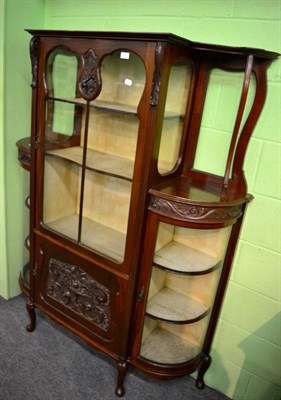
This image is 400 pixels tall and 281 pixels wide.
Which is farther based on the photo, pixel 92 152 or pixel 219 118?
pixel 92 152

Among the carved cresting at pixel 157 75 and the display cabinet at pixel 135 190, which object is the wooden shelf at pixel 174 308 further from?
the carved cresting at pixel 157 75

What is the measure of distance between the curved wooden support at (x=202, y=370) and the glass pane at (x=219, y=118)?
1.01m

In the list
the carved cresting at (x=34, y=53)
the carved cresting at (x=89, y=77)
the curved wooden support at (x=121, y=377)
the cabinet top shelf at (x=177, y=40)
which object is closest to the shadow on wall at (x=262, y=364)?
the curved wooden support at (x=121, y=377)

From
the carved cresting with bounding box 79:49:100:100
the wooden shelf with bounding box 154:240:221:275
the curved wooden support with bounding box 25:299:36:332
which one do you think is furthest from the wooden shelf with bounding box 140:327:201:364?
the carved cresting with bounding box 79:49:100:100

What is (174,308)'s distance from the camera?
168 centimetres

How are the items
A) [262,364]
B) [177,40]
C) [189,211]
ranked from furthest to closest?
1. [262,364]
2. [189,211]
3. [177,40]

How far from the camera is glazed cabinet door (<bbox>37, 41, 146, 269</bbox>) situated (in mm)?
1458

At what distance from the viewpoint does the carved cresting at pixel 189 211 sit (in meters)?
1.35

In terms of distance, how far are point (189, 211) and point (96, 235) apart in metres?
0.61

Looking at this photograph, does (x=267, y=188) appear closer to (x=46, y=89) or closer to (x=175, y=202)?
(x=175, y=202)

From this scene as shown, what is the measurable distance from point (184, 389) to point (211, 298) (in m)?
0.58

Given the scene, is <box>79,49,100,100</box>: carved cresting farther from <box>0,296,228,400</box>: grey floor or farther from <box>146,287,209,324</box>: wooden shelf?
<box>0,296,228,400</box>: grey floor

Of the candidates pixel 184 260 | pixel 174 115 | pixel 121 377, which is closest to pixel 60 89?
pixel 174 115

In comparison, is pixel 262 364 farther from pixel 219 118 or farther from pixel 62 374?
pixel 219 118
